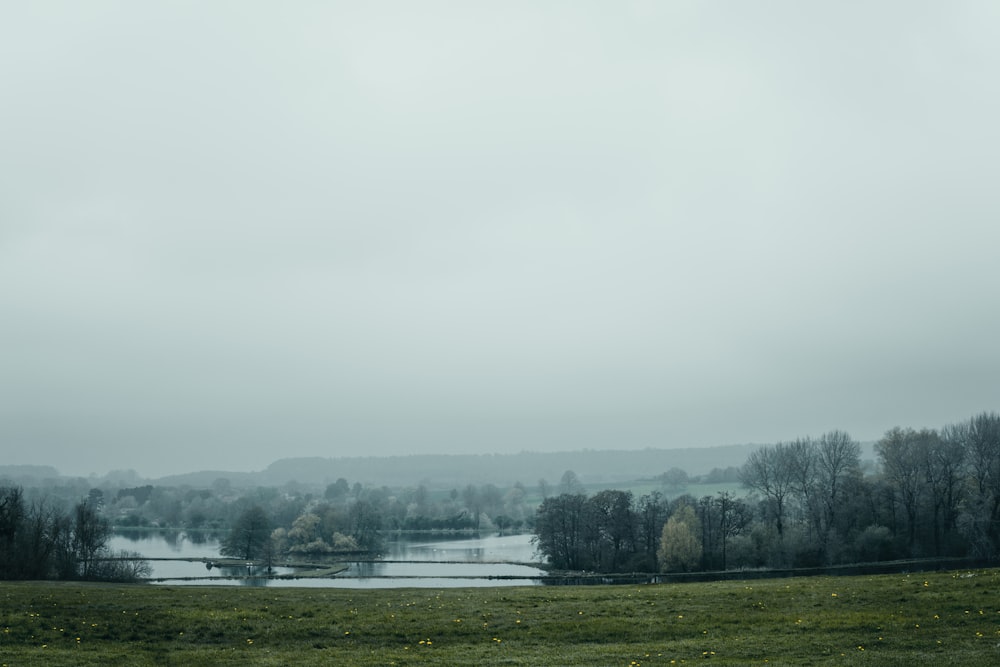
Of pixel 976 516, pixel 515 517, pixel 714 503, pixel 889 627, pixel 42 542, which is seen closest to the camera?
pixel 889 627

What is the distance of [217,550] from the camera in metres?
134

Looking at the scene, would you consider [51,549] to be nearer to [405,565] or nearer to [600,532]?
[405,565]

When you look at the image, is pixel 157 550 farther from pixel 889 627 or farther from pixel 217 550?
pixel 889 627

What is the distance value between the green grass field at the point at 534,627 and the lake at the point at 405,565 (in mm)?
30964

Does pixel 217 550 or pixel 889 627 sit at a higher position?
pixel 889 627

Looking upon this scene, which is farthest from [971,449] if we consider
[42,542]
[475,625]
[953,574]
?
[42,542]

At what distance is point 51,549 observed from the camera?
6253 cm

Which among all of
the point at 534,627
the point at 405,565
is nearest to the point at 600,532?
the point at 405,565

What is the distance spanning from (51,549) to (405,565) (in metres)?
46.3

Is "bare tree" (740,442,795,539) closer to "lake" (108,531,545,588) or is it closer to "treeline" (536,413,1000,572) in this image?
"treeline" (536,413,1000,572)

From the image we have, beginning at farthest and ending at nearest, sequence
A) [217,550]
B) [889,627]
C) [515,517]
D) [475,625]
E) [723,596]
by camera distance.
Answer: [515,517] < [217,550] < [723,596] < [475,625] < [889,627]

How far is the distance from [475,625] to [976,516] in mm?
69486

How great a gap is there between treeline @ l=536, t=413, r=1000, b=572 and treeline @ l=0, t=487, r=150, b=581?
5012cm

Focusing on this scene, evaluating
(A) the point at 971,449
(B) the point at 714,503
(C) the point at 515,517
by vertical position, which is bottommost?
(C) the point at 515,517
